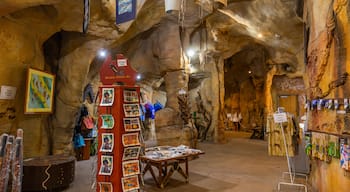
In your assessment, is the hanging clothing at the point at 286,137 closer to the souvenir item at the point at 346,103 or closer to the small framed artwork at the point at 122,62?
the souvenir item at the point at 346,103

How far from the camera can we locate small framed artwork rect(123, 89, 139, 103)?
11.9ft

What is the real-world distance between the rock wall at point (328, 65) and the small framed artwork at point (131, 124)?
9.00 feet

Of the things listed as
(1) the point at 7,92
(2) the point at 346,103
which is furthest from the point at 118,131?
(2) the point at 346,103

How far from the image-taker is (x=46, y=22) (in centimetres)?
502

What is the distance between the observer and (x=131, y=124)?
364 centimetres

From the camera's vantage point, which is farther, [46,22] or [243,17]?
[243,17]

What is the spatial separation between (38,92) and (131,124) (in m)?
2.61

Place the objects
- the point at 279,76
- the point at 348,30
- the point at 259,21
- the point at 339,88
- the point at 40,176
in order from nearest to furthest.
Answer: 1. the point at 348,30
2. the point at 339,88
3. the point at 40,176
4. the point at 259,21
5. the point at 279,76

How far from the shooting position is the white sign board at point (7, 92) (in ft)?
13.9

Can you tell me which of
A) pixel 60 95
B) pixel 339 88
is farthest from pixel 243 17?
pixel 60 95

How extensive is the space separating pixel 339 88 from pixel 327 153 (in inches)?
37.9

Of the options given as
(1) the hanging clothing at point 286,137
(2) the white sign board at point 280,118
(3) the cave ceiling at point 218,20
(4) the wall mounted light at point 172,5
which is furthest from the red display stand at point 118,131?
(1) the hanging clothing at point 286,137

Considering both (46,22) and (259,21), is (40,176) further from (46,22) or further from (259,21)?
(259,21)

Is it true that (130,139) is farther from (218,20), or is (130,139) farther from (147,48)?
(147,48)
